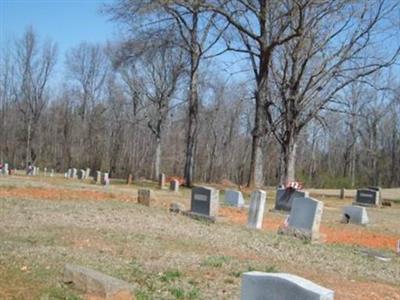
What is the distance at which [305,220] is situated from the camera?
13445 millimetres

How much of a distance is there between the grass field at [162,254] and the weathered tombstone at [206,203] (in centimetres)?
49

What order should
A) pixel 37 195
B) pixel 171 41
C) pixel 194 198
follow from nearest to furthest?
pixel 194 198
pixel 37 195
pixel 171 41

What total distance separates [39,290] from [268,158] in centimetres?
6684

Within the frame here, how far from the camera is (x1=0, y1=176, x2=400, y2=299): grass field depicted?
6961 mm

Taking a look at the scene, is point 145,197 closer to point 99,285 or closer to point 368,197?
point 99,285

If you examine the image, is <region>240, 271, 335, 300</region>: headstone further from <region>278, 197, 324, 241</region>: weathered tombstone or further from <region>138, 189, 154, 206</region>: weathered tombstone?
<region>138, 189, 154, 206</region>: weathered tombstone

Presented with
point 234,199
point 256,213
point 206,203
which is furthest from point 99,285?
point 234,199

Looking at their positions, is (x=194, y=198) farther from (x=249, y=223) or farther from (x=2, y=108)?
(x=2, y=108)

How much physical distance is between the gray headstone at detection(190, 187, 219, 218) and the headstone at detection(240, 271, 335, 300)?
1138 centimetres

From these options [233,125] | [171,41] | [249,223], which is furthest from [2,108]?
[249,223]

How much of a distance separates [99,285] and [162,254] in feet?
9.51

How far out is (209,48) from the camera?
121ft

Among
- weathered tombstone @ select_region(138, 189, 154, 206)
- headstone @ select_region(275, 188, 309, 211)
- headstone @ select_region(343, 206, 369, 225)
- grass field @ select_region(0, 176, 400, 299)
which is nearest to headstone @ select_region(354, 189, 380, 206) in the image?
headstone @ select_region(275, 188, 309, 211)

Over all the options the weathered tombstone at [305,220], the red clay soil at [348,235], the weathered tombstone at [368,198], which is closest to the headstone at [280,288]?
the weathered tombstone at [305,220]
